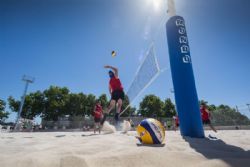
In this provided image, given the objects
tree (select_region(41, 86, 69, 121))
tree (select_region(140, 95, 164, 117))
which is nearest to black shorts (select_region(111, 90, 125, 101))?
tree (select_region(41, 86, 69, 121))

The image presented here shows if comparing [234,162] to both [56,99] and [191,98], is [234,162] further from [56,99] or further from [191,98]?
[56,99]

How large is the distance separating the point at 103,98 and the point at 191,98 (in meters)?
42.7

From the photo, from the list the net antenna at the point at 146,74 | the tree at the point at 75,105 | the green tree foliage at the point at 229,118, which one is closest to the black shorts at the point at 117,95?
the net antenna at the point at 146,74

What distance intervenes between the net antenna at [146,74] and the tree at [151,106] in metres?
33.5

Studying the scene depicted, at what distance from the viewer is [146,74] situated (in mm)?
9750

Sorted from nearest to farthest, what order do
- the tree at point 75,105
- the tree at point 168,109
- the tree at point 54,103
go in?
the tree at point 54,103 → the tree at point 75,105 → the tree at point 168,109

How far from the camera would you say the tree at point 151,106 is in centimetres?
4603

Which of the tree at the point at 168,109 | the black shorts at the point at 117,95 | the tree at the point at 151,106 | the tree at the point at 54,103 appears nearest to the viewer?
the black shorts at the point at 117,95

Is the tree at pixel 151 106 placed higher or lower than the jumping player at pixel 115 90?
higher

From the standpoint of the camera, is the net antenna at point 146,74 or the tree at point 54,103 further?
the tree at point 54,103

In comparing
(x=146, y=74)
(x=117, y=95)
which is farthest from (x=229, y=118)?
(x=117, y=95)

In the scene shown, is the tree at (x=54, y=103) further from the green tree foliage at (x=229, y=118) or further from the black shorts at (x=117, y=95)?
the black shorts at (x=117, y=95)

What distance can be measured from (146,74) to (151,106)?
1479 inches

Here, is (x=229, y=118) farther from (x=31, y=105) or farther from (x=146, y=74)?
(x=31, y=105)
